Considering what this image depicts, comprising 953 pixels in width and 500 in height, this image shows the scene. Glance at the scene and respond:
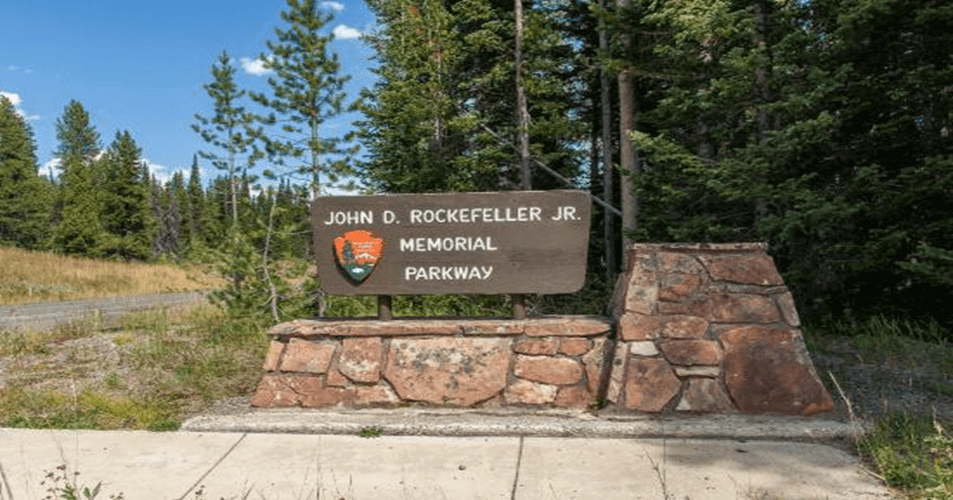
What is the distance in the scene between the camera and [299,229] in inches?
384

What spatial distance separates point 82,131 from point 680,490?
98.0 m

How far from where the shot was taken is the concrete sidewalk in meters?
3.70

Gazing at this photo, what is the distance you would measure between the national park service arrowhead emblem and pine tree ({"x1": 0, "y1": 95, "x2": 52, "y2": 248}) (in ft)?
166

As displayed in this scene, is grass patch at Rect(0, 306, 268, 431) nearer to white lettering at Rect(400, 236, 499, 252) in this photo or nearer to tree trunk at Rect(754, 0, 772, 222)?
white lettering at Rect(400, 236, 499, 252)

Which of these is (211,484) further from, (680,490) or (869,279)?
(869,279)

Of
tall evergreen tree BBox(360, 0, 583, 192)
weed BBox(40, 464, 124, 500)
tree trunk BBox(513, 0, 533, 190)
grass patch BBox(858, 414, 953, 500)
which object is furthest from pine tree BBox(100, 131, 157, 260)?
grass patch BBox(858, 414, 953, 500)

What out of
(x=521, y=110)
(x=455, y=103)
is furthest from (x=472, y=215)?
(x=455, y=103)

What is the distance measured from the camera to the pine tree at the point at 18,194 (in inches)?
1806

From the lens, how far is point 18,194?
46844 mm

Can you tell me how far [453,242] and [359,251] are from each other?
0.87 m

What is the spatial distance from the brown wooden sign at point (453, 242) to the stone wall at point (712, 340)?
28.3 inches

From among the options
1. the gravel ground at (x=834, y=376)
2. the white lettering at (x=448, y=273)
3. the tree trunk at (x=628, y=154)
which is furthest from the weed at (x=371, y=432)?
the tree trunk at (x=628, y=154)

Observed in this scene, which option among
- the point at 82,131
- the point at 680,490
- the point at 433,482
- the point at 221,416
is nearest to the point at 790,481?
the point at 680,490

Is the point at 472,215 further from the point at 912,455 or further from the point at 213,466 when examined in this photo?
the point at 912,455
